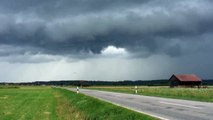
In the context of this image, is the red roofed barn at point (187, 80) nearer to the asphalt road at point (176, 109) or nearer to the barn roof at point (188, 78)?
the barn roof at point (188, 78)

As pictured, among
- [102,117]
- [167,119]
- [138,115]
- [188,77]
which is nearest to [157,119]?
[167,119]

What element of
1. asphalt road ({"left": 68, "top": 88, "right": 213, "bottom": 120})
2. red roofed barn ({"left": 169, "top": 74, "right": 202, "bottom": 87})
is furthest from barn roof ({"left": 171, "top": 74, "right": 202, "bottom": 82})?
asphalt road ({"left": 68, "top": 88, "right": 213, "bottom": 120})

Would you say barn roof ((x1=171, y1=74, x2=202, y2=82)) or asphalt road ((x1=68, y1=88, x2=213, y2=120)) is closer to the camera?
asphalt road ((x1=68, y1=88, x2=213, y2=120))

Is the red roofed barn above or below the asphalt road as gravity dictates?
above

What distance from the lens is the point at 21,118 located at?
1116 inches

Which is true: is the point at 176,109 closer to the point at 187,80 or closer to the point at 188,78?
the point at 187,80

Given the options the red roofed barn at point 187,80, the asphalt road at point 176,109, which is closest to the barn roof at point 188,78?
the red roofed barn at point 187,80

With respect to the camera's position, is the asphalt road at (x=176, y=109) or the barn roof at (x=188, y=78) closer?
the asphalt road at (x=176, y=109)

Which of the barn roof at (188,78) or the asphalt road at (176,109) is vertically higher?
the barn roof at (188,78)

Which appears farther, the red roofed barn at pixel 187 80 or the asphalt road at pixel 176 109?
the red roofed barn at pixel 187 80

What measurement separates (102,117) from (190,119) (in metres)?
7.48

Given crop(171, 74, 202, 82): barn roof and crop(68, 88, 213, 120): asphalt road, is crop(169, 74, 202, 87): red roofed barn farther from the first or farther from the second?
crop(68, 88, 213, 120): asphalt road

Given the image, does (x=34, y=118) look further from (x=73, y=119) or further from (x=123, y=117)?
(x=123, y=117)

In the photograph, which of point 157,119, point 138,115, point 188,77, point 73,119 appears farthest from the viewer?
point 188,77
